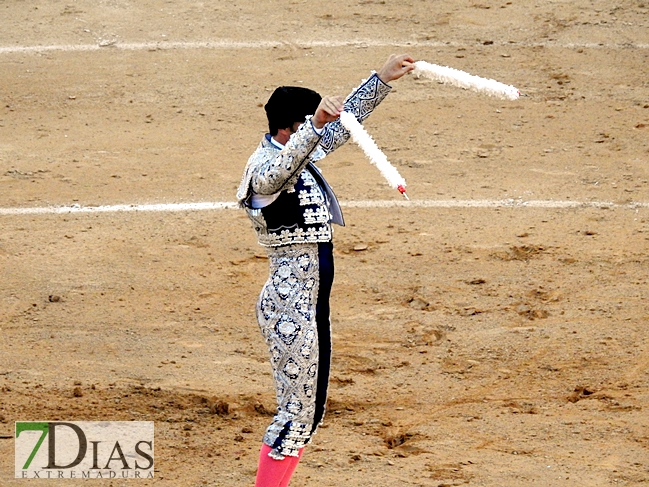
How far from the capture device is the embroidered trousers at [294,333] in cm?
498

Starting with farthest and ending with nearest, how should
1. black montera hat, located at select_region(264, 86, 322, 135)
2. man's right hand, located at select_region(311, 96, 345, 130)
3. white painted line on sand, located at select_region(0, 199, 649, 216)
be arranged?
white painted line on sand, located at select_region(0, 199, 649, 216)
black montera hat, located at select_region(264, 86, 322, 135)
man's right hand, located at select_region(311, 96, 345, 130)

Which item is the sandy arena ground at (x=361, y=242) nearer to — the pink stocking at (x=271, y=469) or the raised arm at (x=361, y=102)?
the pink stocking at (x=271, y=469)

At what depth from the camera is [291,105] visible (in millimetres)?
4926

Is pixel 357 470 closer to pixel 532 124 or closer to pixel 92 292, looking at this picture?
pixel 92 292

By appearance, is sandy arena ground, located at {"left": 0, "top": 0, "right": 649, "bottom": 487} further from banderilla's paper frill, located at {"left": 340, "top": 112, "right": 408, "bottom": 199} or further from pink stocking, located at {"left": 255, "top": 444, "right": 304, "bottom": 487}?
banderilla's paper frill, located at {"left": 340, "top": 112, "right": 408, "bottom": 199}

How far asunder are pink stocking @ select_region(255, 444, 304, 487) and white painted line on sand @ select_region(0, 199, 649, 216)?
13.2ft

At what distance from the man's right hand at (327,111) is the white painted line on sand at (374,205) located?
4310 millimetres

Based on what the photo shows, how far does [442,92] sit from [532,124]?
1032 mm

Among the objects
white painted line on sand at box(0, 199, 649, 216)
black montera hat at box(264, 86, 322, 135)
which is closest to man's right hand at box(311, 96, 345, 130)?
black montera hat at box(264, 86, 322, 135)

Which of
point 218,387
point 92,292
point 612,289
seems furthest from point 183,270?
point 612,289

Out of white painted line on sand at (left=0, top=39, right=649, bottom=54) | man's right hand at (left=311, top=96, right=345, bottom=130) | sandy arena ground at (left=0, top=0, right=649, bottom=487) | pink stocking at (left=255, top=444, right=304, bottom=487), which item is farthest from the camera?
white painted line on sand at (left=0, top=39, right=649, bottom=54)

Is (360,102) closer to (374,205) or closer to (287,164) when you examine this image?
(287,164)

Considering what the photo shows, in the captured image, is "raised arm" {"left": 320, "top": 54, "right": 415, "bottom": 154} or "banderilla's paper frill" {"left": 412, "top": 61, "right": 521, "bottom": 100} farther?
"raised arm" {"left": 320, "top": 54, "right": 415, "bottom": 154}

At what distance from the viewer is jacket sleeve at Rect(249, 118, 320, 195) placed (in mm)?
4637
